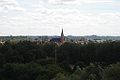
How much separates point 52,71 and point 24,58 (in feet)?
72.7

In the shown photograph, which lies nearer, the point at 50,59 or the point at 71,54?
the point at 50,59

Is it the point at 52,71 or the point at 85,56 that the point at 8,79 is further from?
the point at 85,56

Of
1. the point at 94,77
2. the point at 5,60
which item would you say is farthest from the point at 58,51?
the point at 94,77

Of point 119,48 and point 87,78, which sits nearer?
point 87,78

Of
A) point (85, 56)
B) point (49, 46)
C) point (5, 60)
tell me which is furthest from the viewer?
point (49, 46)

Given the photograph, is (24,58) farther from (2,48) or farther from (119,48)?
(119,48)

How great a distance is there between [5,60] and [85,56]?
15596mm

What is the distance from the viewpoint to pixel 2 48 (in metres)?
78.4

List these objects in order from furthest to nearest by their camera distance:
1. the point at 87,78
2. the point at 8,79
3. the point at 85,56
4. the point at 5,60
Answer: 1. the point at 85,56
2. the point at 5,60
3. the point at 8,79
4. the point at 87,78

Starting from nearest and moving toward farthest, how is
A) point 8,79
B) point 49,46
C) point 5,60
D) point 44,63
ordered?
point 8,79
point 44,63
point 5,60
point 49,46

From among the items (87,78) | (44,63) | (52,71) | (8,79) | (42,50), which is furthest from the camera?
(42,50)

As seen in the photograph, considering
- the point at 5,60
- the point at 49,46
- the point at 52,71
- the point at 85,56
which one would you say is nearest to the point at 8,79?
the point at 52,71

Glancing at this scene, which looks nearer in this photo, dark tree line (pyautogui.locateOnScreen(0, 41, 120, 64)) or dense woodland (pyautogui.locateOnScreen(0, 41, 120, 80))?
dense woodland (pyautogui.locateOnScreen(0, 41, 120, 80))

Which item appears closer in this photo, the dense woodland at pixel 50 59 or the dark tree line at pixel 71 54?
the dense woodland at pixel 50 59
